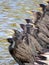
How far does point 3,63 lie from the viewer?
32.6 ft

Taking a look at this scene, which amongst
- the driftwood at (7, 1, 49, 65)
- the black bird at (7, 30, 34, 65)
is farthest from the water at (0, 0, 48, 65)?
the black bird at (7, 30, 34, 65)

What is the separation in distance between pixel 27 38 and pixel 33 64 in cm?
89

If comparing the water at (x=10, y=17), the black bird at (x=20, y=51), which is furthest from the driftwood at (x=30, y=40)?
the water at (x=10, y=17)

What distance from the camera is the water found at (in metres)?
10.6

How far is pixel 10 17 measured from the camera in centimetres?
1481

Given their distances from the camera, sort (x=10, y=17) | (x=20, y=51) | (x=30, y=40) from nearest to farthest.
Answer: (x=20, y=51), (x=30, y=40), (x=10, y=17)

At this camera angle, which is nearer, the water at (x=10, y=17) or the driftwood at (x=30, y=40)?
the driftwood at (x=30, y=40)

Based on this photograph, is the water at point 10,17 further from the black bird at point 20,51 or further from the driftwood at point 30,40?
the black bird at point 20,51

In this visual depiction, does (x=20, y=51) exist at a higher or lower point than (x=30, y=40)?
higher

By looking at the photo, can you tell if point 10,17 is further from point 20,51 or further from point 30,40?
point 20,51

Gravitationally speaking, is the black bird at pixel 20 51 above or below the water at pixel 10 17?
above

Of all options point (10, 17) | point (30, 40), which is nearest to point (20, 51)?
point (30, 40)

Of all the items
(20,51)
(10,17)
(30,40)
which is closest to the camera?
(20,51)

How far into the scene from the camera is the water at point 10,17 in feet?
34.8
